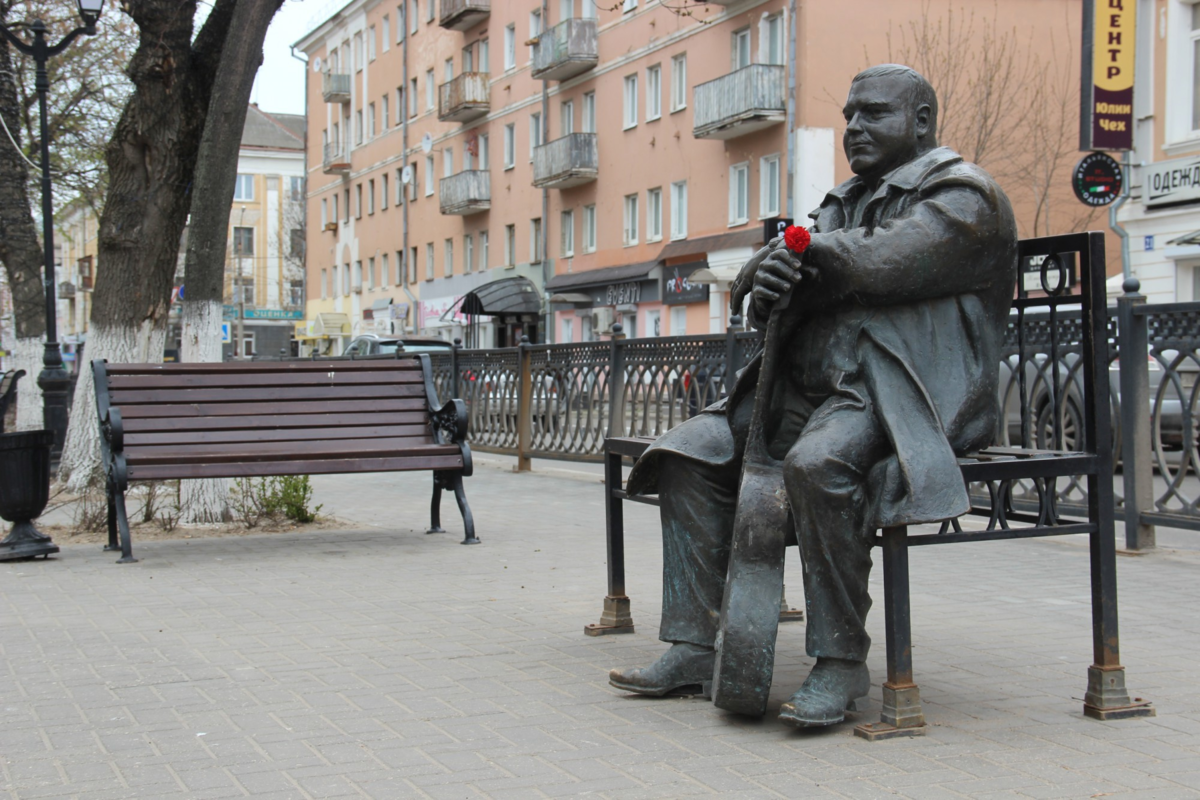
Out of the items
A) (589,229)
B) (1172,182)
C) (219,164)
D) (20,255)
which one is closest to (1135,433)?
(219,164)

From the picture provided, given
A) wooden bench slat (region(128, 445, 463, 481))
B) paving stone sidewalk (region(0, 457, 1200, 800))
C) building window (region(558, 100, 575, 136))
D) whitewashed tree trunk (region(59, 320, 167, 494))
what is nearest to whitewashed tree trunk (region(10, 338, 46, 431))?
whitewashed tree trunk (region(59, 320, 167, 494))

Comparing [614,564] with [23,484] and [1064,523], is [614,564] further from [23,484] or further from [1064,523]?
[23,484]

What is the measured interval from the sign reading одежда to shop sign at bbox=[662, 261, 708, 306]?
1344 cm

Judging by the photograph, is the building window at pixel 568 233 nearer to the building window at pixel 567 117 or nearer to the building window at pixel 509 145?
the building window at pixel 567 117

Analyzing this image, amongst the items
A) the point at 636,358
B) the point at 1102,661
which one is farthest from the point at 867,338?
the point at 636,358

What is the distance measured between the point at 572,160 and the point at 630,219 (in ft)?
8.89

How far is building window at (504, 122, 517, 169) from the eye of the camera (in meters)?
48.2

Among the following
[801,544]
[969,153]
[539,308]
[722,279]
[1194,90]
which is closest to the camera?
[801,544]

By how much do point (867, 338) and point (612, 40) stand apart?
123 ft

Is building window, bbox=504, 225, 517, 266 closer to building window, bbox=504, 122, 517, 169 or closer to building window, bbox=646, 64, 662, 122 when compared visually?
building window, bbox=504, 122, 517, 169

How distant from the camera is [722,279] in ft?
110

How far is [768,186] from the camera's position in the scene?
108ft

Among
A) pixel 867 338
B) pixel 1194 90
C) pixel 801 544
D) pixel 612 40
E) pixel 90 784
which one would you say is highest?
pixel 612 40

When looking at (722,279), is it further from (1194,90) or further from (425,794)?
(425,794)
